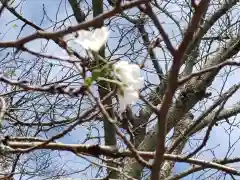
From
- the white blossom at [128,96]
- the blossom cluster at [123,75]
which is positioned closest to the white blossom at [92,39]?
the blossom cluster at [123,75]

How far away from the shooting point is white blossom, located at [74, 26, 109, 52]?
103 centimetres

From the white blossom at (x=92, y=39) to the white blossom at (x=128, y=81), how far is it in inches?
2.3

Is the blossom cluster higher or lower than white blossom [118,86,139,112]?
higher

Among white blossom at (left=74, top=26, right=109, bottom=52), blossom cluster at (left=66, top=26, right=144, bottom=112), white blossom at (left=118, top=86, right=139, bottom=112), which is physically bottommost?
white blossom at (left=118, top=86, right=139, bottom=112)

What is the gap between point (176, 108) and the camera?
4043 millimetres

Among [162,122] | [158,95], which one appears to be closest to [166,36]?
[162,122]

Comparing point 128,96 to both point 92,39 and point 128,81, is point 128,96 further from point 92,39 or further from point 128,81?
point 92,39

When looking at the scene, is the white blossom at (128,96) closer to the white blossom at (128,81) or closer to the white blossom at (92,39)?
the white blossom at (128,81)

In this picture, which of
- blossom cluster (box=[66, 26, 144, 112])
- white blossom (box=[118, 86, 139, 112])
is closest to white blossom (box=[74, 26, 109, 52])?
blossom cluster (box=[66, 26, 144, 112])

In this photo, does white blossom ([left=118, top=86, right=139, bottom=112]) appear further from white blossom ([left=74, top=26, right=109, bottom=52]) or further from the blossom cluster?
white blossom ([left=74, top=26, right=109, bottom=52])

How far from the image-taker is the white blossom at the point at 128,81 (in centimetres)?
103

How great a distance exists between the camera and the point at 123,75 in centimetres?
104

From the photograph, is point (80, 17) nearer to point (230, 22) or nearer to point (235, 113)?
point (230, 22)

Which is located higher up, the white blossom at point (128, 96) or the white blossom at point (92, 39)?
the white blossom at point (92, 39)
